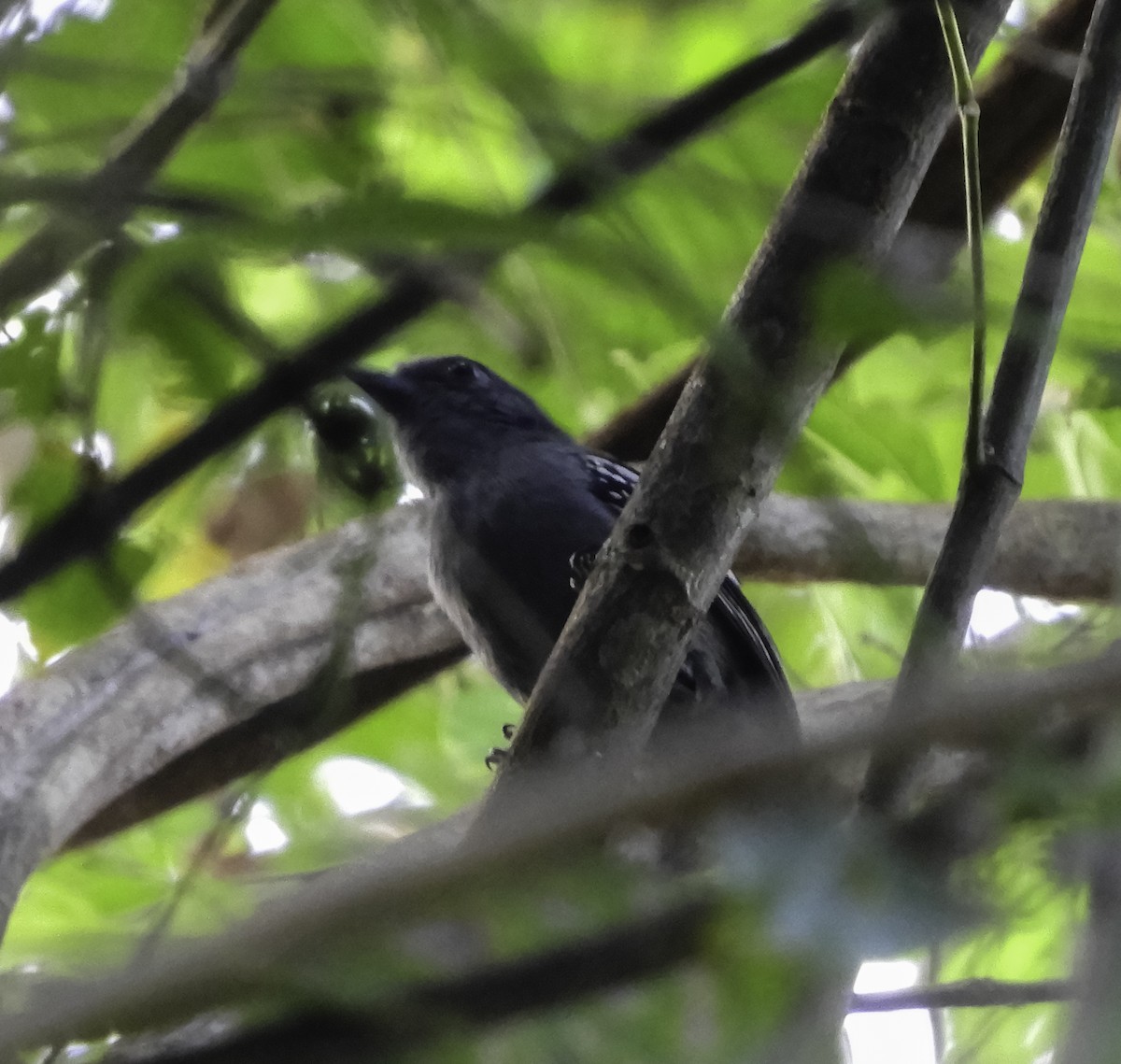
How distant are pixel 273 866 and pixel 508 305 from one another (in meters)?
0.65

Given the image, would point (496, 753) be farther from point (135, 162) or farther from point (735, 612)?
point (135, 162)

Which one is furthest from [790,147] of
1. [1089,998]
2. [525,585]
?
[525,585]

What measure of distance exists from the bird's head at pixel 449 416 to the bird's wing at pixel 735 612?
1.28 ft

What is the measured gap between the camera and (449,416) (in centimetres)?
379

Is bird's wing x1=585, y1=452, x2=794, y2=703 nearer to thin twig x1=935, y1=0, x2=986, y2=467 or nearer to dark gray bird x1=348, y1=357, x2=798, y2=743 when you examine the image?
dark gray bird x1=348, y1=357, x2=798, y2=743

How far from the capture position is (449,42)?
840 mm

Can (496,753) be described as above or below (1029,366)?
above

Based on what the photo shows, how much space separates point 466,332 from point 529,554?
5.22ft

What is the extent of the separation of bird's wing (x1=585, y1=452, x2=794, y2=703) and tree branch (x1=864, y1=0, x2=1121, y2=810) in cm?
177

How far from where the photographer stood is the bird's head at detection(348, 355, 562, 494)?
3590 mm

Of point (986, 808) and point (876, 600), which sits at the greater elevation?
point (876, 600)

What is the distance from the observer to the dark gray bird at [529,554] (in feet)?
9.63

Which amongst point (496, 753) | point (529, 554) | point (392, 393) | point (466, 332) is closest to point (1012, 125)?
point (466, 332)

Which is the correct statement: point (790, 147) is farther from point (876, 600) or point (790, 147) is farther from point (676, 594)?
point (876, 600)
